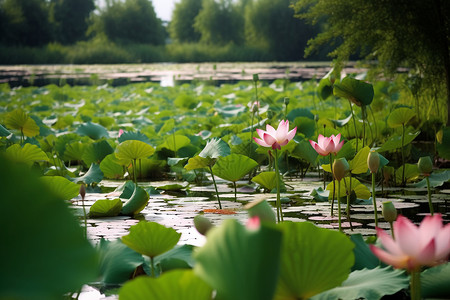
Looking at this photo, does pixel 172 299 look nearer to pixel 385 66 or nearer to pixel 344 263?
pixel 344 263

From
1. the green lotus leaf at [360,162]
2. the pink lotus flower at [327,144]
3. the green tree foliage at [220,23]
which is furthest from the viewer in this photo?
the green tree foliage at [220,23]

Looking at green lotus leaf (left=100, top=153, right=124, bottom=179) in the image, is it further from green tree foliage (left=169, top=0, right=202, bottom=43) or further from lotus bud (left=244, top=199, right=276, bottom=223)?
green tree foliage (left=169, top=0, right=202, bottom=43)

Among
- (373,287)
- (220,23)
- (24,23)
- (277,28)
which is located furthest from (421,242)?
(220,23)

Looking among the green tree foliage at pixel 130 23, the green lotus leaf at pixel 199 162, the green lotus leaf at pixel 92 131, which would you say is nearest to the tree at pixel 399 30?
the green lotus leaf at pixel 92 131

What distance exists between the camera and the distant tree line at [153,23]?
24.9 m

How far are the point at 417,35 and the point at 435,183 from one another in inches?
49.8

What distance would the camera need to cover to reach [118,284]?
3.36 ft

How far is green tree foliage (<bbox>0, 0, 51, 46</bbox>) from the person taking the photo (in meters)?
27.2

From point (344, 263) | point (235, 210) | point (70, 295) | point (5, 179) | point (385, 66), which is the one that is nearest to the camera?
point (5, 179)

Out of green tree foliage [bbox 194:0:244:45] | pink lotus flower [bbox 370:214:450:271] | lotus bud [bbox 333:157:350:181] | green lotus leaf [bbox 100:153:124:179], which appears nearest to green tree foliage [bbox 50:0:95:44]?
green tree foliage [bbox 194:0:244:45]

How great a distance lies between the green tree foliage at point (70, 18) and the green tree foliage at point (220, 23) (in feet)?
28.1

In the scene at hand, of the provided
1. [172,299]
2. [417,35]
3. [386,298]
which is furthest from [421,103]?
[172,299]

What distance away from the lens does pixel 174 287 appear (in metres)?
0.46

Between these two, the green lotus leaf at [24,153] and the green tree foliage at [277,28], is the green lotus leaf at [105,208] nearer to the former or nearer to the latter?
the green lotus leaf at [24,153]
